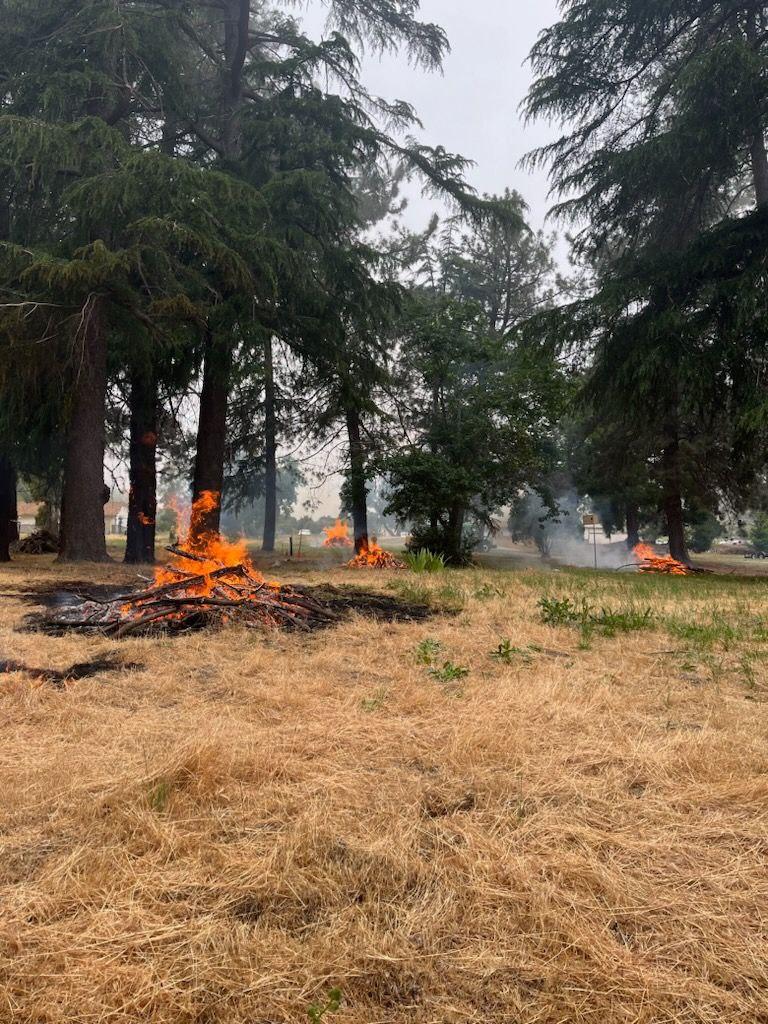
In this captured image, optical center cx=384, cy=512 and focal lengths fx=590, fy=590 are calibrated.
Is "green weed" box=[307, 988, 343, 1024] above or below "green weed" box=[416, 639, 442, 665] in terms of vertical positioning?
above

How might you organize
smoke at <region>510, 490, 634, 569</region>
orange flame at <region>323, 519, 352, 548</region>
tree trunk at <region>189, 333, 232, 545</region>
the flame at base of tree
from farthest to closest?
smoke at <region>510, 490, 634, 569</region> → orange flame at <region>323, 519, 352, 548</region> → the flame at base of tree → tree trunk at <region>189, 333, 232, 545</region>

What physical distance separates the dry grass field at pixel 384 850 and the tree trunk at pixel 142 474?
11364 millimetres

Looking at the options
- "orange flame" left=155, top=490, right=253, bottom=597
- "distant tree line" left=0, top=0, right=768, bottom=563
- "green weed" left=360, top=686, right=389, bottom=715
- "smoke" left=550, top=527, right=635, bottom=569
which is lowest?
"smoke" left=550, top=527, right=635, bottom=569

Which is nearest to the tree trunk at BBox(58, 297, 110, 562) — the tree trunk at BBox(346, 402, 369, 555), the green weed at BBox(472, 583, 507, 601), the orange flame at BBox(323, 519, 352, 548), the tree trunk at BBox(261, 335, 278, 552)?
the tree trunk at BBox(261, 335, 278, 552)

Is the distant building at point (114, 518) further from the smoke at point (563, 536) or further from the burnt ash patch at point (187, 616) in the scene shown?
the burnt ash patch at point (187, 616)

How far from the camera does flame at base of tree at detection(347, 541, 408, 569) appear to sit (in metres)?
13.7

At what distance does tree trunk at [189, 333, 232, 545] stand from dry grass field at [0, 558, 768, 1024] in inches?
392

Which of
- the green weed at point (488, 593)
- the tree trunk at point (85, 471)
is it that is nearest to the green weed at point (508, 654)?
the green weed at point (488, 593)

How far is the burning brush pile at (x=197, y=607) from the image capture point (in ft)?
17.7

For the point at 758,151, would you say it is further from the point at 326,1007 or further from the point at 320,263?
the point at 326,1007

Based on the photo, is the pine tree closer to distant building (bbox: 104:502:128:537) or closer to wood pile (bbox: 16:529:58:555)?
wood pile (bbox: 16:529:58:555)

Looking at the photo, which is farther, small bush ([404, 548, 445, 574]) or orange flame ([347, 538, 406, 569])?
orange flame ([347, 538, 406, 569])

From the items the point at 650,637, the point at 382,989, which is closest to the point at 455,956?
the point at 382,989

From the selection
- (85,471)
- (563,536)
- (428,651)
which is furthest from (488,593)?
(563,536)
